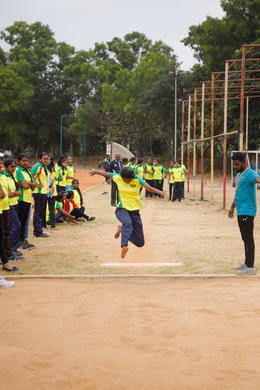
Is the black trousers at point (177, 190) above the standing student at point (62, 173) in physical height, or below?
below

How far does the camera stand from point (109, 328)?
497 cm

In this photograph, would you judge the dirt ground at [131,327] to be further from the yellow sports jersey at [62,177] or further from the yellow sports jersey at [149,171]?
the yellow sports jersey at [149,171]

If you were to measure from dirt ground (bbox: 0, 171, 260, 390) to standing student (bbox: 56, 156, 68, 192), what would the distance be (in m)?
4.57

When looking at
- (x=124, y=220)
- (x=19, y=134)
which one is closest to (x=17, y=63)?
(x=19, y=134)

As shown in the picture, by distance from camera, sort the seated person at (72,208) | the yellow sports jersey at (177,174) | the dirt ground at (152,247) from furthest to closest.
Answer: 1. the yellow sports jersey at (177,174)
2. the seated person at (72,208)
3. the dirt ground at (152,247)

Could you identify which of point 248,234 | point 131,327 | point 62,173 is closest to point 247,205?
point 248,234

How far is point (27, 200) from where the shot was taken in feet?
29.1

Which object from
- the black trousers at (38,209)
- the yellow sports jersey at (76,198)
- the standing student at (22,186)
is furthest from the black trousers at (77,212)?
the standing student at (22,186)

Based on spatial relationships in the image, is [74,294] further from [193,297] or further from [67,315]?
[193,297]

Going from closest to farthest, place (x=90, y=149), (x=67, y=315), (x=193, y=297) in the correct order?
(x=67, y=315), (x=193, y=297), (x=90, y=149)

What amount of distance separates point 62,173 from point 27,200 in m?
4.53

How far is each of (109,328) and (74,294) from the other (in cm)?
133

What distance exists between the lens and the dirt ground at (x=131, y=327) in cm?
390

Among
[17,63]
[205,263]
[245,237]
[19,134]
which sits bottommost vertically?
[205,263]
